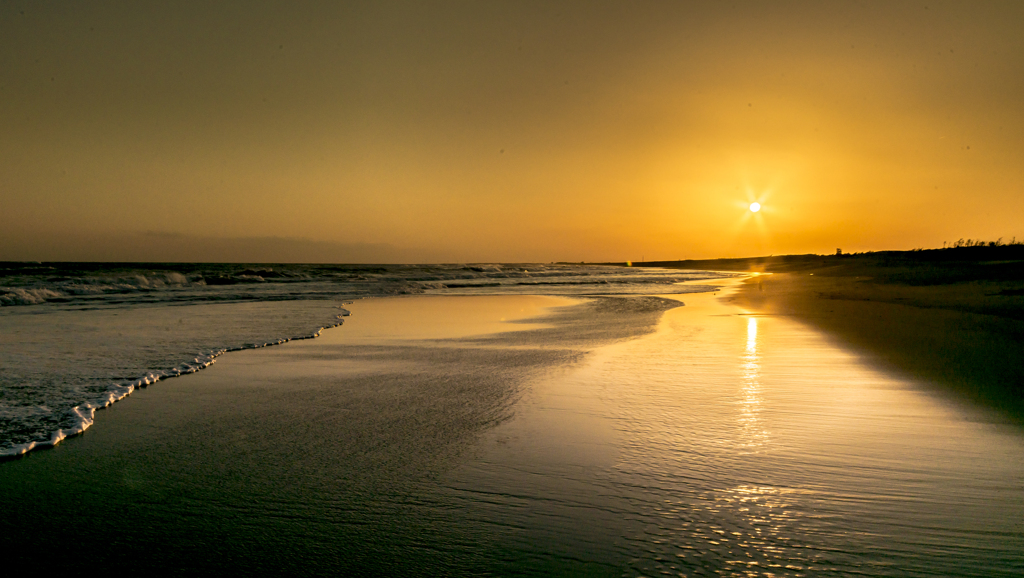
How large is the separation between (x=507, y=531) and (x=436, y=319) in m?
11.3

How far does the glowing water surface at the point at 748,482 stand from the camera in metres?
2.59

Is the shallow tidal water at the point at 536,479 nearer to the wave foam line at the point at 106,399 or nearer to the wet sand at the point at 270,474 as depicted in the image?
the wet sand at the point at 270,474

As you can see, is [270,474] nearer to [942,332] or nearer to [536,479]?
[536,479]

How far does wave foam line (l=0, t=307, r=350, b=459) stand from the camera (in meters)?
4.29

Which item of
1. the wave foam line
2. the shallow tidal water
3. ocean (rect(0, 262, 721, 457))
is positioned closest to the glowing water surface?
the shallow tidal water

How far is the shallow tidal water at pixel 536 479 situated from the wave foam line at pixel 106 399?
160 mm

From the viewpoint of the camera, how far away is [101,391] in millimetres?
5930

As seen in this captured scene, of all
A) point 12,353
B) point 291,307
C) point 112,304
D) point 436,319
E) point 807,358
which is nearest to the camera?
point 807,358

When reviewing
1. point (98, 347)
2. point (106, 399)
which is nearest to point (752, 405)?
point (106, 399)

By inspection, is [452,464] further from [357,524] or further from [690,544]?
[690,544]

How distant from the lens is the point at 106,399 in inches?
222

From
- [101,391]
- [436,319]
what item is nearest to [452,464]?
[101,391]

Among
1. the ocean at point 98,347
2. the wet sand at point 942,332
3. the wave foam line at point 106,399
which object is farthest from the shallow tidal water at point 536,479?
the wet sand at point 942,332

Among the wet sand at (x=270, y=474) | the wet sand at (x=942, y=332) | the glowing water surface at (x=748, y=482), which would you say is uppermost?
the wet sand at (x=942, y=332)
